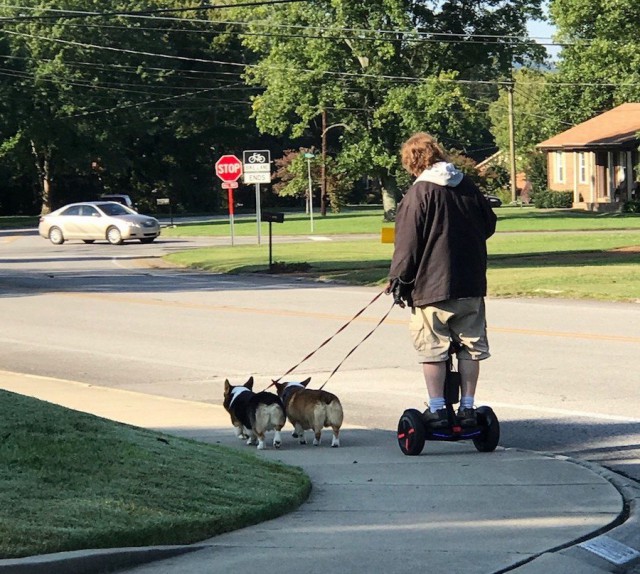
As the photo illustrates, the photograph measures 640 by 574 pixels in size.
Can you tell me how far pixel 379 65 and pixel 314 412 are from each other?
166 feet

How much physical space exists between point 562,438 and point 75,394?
4.76 metres

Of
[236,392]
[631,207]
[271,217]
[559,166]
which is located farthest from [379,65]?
[236,392]

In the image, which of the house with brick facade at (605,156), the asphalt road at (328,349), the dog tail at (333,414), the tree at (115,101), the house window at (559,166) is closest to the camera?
the dog tail at (333,414)

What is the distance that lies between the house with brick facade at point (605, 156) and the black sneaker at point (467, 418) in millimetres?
55487

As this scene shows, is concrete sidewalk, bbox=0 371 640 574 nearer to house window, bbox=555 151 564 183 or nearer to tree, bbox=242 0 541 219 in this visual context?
tree, bbox=242 0 541 219

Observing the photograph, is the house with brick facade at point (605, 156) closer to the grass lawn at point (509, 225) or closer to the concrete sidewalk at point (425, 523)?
the grass lawn at point (509, 225)

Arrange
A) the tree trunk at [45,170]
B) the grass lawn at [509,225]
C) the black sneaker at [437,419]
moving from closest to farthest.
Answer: the black sneaker at [437,419] → the grass lawn at [509,225] → the tree trunk at [45,170]

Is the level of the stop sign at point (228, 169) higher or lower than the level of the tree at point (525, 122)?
lower

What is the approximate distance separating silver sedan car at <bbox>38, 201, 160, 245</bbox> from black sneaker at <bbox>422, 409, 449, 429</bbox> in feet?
122

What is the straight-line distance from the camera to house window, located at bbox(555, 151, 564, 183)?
75500 millimetres

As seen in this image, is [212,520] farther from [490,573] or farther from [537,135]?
[537,135]

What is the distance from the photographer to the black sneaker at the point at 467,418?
869 cm

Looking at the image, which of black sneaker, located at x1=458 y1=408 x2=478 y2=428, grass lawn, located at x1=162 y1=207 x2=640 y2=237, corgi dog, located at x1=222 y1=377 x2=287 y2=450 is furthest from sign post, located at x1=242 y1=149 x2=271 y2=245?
black sneaker, located at x1=458 y1=408 x2=478 y2=428

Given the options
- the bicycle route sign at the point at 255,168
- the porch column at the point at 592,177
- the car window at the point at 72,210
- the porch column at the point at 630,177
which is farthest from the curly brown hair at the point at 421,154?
the porch column at the point at 592,177
